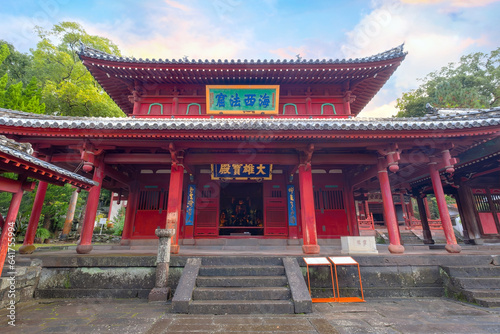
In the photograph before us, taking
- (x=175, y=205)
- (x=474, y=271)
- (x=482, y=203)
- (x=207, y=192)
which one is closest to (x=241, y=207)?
(x=207, y=192)

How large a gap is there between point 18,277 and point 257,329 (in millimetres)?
6113

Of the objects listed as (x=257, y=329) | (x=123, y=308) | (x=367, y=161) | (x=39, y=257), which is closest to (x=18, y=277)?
(x=39, y=257)

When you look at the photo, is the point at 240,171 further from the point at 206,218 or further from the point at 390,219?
the point at 390,219

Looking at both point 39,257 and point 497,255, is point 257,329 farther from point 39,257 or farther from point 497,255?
point 497,255

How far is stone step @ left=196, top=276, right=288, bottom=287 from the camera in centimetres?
554

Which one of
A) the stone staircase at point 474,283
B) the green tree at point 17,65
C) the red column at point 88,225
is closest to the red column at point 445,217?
the stone staircase at point 474,283

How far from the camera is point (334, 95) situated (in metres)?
11.1

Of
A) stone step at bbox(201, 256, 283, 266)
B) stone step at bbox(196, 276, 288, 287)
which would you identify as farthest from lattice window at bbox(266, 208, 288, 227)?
stone step at bbox(196, 276, 288, 287)

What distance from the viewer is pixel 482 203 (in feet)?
39.6

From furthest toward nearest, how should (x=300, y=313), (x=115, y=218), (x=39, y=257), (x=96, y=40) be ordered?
1. (x=115, y=218)
2. (x=96, y=40)
3. (x=39, y=257)
4. (x=300, y=313)

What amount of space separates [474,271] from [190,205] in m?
9.90

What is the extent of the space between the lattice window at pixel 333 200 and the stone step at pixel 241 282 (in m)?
6.02

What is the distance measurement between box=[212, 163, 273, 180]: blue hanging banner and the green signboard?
2635 mm

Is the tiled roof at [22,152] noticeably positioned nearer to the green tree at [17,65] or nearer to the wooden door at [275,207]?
the wooden door at [275,207]
